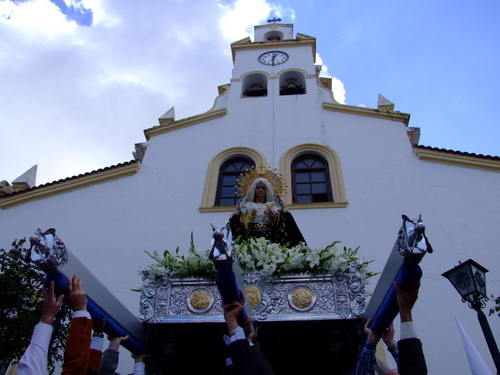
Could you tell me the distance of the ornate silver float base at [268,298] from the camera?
157 inches

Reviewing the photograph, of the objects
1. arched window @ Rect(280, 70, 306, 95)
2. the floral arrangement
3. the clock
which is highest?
the clock

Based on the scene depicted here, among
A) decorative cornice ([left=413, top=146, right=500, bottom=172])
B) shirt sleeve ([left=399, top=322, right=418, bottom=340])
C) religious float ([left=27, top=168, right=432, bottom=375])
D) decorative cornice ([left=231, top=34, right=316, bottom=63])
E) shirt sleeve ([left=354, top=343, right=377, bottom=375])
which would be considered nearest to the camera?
shirt sleeve ([left=399, top=322, right=418, bottom=340])

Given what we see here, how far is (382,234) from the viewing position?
8672 millimetres

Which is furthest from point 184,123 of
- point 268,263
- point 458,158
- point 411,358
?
point 411,358

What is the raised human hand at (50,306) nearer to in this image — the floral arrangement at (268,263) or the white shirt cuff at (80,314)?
the white shirt cuff at (80,314)

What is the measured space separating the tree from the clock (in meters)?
11.4

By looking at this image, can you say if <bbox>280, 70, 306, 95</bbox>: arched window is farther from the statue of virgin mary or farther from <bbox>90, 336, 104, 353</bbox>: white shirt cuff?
<bbox>90, 336, 104, 353</bbox>: white shirt cuff

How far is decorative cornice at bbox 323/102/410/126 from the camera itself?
11383mm

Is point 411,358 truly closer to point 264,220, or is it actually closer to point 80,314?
point 80,314

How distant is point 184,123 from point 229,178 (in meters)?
2.64

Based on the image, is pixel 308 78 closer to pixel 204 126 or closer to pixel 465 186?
pixel 204 126

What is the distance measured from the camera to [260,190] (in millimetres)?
6000

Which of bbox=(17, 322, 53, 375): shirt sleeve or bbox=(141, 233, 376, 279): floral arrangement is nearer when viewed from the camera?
bbox=(17, 322, 53, 375): shirt sleeve

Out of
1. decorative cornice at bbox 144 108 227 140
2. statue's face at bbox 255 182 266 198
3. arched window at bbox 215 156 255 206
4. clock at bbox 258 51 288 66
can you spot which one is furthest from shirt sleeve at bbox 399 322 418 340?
clock at bbox 258 51 288 66
